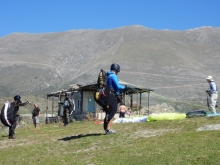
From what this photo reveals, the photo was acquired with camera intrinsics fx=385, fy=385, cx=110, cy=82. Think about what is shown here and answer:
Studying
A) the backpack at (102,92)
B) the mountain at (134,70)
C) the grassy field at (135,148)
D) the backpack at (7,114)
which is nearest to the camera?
the grassy field at (135,148)

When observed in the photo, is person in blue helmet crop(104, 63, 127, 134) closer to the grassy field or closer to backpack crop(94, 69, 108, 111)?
backpack crop(94, 69, 108, 111)

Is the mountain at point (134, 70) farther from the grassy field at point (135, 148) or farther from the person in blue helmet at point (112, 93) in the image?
the person in blue helmet at point (112, 93)

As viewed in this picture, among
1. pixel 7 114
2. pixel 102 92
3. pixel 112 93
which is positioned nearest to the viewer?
pixel 102 92

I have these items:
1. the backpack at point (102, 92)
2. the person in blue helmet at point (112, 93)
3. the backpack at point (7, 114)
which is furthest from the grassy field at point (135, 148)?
the backpack at point (7, 114)

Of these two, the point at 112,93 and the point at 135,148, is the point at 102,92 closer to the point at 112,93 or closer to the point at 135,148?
the point at 112,93

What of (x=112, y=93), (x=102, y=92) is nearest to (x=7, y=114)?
(x=102, y=92)

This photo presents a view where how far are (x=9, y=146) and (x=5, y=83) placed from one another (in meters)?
127

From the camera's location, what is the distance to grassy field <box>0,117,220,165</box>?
823 centimetres

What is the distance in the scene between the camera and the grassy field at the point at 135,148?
27.0ft

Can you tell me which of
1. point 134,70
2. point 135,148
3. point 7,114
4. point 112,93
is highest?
point 134,70

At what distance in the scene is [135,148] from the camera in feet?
31.2

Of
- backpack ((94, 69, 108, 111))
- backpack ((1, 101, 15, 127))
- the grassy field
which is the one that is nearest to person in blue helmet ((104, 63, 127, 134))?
backpack ((94, 69, 108, 111))

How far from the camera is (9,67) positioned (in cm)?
16075

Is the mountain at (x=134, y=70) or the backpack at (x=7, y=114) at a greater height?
the mountain at (x=134, y=70)
